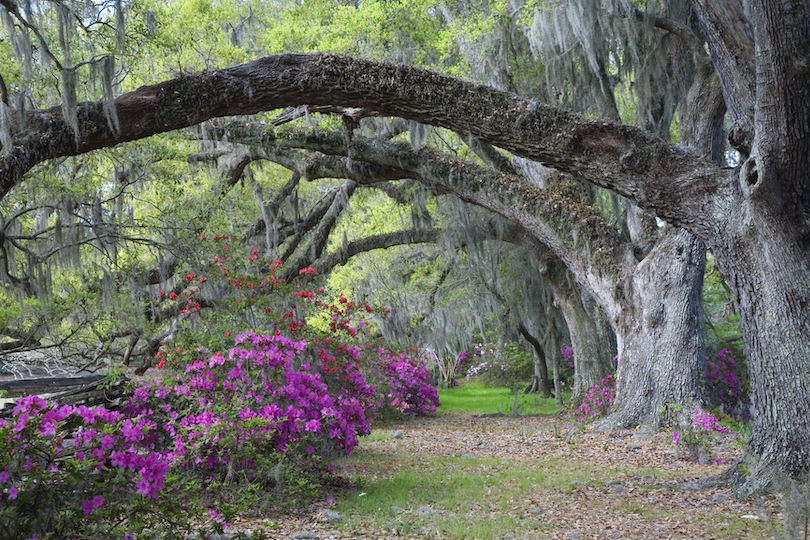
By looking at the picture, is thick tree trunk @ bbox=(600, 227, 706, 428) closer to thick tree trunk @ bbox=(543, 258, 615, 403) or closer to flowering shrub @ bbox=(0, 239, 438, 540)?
thick tree trunk @ bbox=(543, 258, 615, 403)

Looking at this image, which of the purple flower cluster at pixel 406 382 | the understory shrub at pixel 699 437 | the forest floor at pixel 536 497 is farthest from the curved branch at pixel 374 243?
the understory shrub at pixel 699 437

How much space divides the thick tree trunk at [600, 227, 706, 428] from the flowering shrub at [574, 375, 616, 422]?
4.88ft

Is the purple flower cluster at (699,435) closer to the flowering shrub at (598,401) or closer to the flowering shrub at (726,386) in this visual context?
the flowering shrub at (598,401)

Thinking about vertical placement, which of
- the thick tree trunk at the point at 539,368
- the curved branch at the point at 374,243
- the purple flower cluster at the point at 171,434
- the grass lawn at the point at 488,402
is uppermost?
the curved branch at the point at 374,243

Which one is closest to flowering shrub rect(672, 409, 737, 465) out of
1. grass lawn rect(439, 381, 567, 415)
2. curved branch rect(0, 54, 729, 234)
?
curved branch rect(0, 54, 729, 234)

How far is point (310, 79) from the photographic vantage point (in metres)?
5.29

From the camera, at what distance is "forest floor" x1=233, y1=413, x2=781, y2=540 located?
4328 mm

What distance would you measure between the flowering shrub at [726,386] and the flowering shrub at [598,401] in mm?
2228

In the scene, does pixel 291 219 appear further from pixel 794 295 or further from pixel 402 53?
pixel 794 295

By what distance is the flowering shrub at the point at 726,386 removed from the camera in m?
11.8

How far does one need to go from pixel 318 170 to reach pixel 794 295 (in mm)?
6975

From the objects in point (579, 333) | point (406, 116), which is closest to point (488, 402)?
point (579, 333)

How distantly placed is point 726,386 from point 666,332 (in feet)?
14.7

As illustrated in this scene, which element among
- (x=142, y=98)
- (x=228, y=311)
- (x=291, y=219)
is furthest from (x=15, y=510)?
(x=291, y=219)
